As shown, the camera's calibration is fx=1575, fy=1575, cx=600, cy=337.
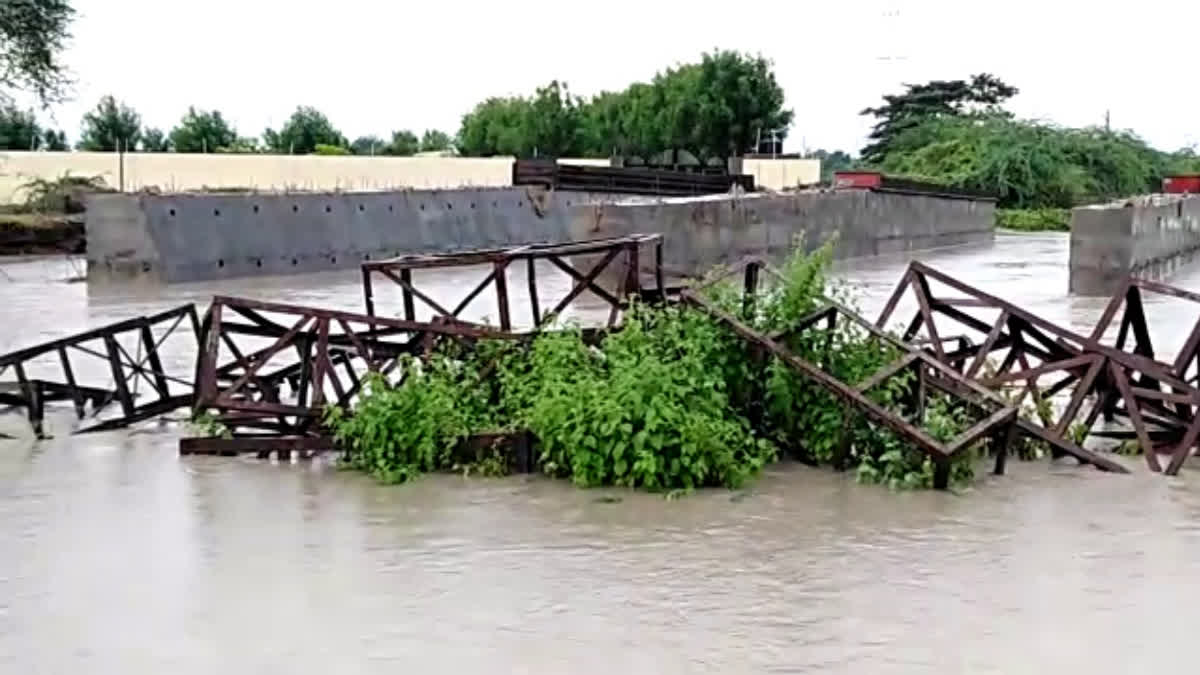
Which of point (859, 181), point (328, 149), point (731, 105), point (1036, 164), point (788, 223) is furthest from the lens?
point (731, 105)

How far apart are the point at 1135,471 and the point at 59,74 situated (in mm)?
20612

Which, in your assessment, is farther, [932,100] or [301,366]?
[932,100]

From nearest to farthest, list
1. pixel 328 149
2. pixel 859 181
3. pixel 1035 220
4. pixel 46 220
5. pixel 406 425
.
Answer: pixel 406 425 → pixel 46 220 → pixel 859 181 → pixel 1035 220 → pixel 328 149

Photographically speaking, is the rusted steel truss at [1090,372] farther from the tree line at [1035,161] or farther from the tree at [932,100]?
the tree at [932,100]

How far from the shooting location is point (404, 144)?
7588 cm

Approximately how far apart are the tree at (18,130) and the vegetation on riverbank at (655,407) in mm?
19173

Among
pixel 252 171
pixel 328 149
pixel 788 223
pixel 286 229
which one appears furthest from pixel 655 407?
pixel 328 149

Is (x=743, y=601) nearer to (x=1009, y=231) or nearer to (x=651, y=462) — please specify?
(x=651, y=462)

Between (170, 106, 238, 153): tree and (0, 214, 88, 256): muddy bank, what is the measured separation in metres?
31.7

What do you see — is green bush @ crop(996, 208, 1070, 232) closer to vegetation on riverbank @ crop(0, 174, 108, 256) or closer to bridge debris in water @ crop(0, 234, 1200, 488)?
vegetation on riverbank @ crop(0, 174, 108, 256)

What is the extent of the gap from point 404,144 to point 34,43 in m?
51.0

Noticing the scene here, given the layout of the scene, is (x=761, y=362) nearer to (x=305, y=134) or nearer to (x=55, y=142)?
(x=55, y=142)

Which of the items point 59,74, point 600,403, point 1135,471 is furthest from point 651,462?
point 59,74

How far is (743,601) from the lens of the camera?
272 inches
